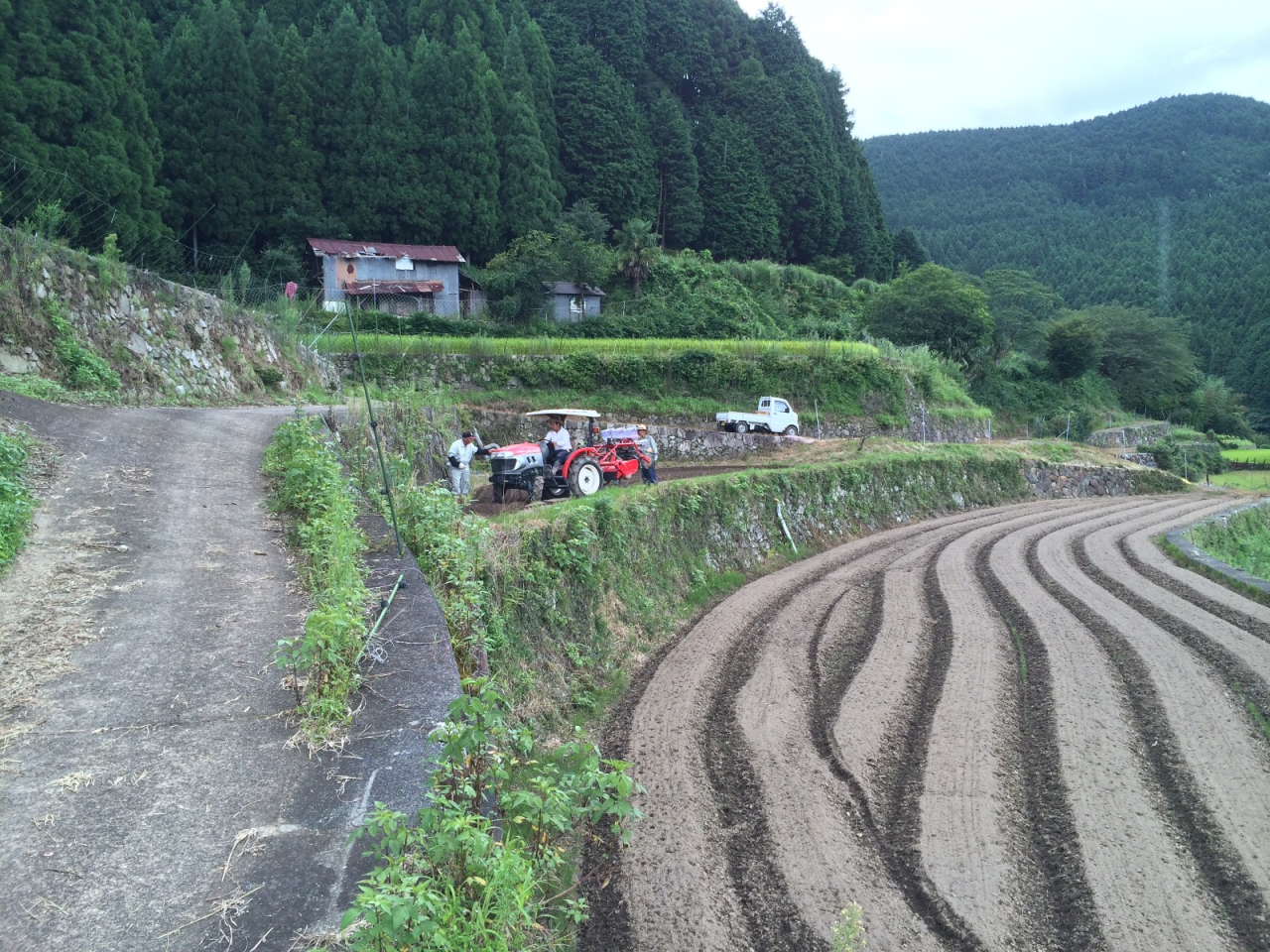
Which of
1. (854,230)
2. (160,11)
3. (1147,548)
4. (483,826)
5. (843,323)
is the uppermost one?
(160,11)

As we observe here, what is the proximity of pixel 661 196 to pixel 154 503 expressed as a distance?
183 feet

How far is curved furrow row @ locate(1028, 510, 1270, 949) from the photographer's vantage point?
5.31 m

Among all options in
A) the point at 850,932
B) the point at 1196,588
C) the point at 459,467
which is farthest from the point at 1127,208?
the point at 850,932

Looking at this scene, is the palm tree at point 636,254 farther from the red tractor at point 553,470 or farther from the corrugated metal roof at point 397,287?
the red tractor at point 553,470

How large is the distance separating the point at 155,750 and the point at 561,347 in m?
26.3

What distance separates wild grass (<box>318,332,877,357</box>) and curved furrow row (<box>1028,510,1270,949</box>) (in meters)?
21.4

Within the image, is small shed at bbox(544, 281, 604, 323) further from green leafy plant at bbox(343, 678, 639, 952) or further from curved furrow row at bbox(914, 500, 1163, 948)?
green leafy plant at bbox(343, 678, 639, 952)

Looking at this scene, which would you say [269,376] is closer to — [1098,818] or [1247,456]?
[1098,818]

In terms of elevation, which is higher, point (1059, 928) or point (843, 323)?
point (843, 323)

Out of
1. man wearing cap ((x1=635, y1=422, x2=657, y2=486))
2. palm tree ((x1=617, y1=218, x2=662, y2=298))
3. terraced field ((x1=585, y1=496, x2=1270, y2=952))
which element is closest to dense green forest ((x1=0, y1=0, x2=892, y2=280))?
palm tree ((x1=617, y1=218, x2=662, y2=298))

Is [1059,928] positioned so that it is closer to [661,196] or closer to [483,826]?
[483,826]

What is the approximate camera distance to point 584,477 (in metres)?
14.3

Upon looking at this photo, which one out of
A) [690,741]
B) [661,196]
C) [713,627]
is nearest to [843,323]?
[661,196]

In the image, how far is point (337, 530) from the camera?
618cm
